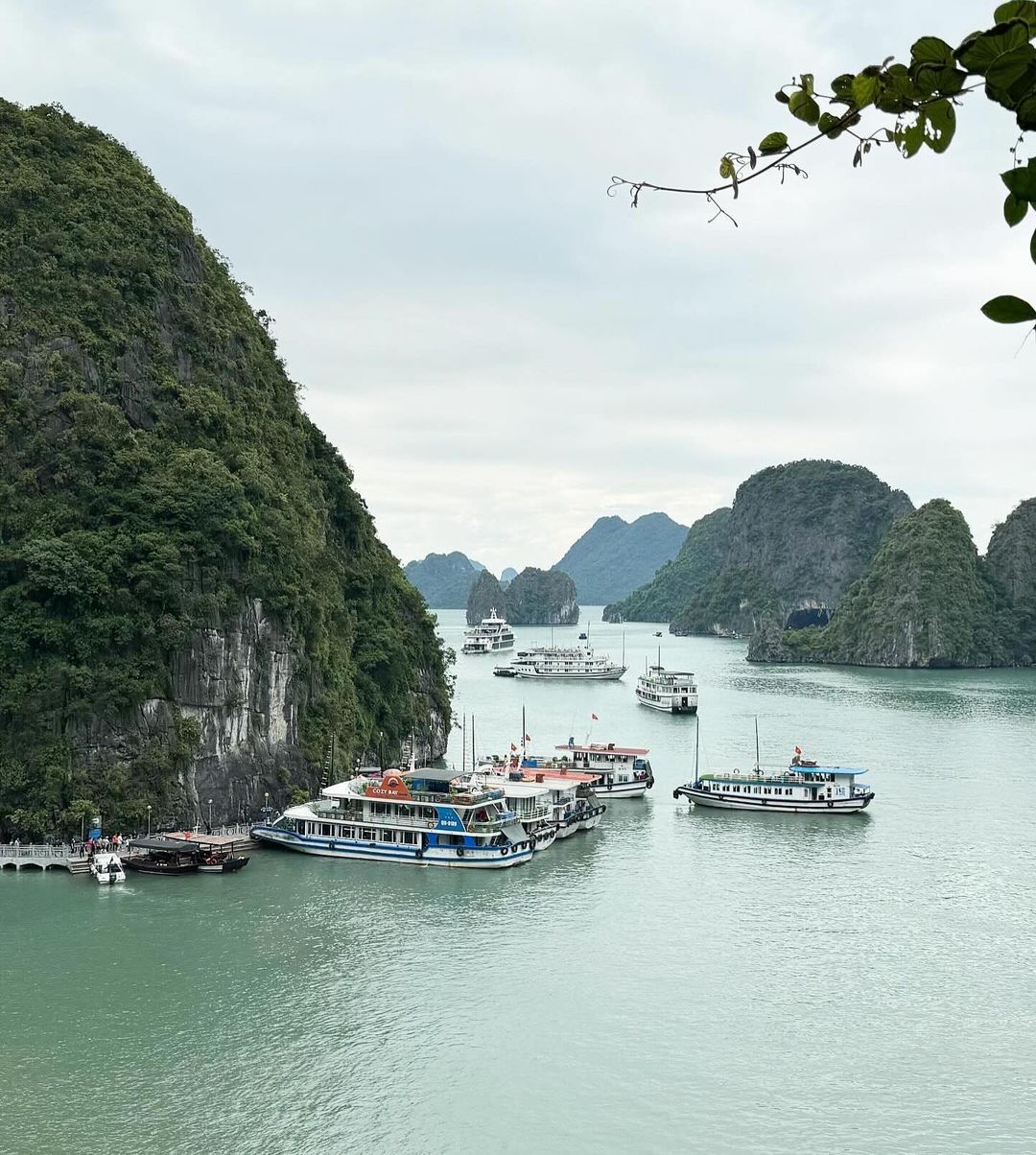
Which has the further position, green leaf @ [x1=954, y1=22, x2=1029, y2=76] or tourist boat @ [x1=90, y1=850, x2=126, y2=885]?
tourist boat @ [x1=90, y1=850, x2=126, y2=885]

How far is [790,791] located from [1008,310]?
49551 mm

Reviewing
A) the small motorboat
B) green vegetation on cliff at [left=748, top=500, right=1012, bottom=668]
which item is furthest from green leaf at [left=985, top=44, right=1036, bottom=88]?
green vegetation on cliff at [left=748, top=500, right=1012, bottom=668]

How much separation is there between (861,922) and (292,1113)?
1846 cm

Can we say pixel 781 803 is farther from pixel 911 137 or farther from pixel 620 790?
pixel 911 137

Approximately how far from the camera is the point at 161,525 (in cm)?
4250

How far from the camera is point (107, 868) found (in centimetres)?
3597

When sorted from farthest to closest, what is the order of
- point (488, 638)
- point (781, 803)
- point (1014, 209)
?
point (488, 638) < point (781, 803) < point (1014, 209)

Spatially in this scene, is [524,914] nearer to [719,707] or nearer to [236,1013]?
[236,1013]

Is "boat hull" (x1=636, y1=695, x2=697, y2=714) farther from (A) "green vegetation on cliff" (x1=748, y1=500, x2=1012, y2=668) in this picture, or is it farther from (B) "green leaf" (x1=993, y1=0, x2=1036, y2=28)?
(B) "green leaf" (x1=993, y1=0, x2=1036, y2=28)

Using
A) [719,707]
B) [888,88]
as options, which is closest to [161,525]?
[888,88]

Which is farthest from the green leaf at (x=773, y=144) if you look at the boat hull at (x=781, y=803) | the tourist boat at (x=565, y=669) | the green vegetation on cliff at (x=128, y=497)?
the tourist boat at (x=565, y=669)

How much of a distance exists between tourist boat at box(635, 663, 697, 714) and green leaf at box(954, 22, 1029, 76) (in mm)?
81849

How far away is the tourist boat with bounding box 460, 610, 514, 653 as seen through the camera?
156 metres

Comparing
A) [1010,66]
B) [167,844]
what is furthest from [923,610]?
[1010,66]
